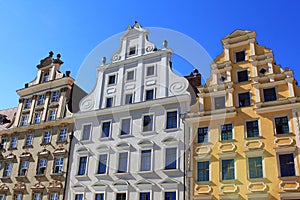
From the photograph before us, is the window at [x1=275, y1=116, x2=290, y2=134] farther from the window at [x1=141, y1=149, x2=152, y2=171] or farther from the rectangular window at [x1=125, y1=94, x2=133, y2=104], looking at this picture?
the rectangular window at [x1=125, y1=94, x2=133, y2=104]

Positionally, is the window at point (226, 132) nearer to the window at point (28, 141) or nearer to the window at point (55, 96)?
the window at point (55, 96)

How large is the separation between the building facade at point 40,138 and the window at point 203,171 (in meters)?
10.6

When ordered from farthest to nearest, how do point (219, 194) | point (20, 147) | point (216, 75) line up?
point (20, 147) < point (216, 75) < point (219, 194)

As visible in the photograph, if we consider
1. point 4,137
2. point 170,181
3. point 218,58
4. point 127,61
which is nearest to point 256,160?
point 170,181

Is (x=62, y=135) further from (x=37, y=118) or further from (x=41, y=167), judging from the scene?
(x=37, y=118)

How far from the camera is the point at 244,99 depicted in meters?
21.8

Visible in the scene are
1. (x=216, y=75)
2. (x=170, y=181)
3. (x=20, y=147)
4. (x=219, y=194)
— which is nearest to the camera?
(x=219, y=194)

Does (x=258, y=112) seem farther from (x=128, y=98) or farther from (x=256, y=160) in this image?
(x=128, y=98)

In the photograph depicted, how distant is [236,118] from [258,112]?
1.39 m

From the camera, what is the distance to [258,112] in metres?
20.8

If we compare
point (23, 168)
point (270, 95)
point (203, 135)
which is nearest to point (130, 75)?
point (203, 135)

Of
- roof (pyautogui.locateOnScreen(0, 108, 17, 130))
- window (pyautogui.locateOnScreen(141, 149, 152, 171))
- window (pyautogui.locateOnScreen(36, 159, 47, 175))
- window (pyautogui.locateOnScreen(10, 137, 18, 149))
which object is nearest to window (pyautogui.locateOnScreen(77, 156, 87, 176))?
window (pyautogui.locateOnScreen(36, 159, 47, 175))

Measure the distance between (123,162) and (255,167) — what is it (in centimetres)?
905

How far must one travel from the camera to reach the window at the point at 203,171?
20.6m
